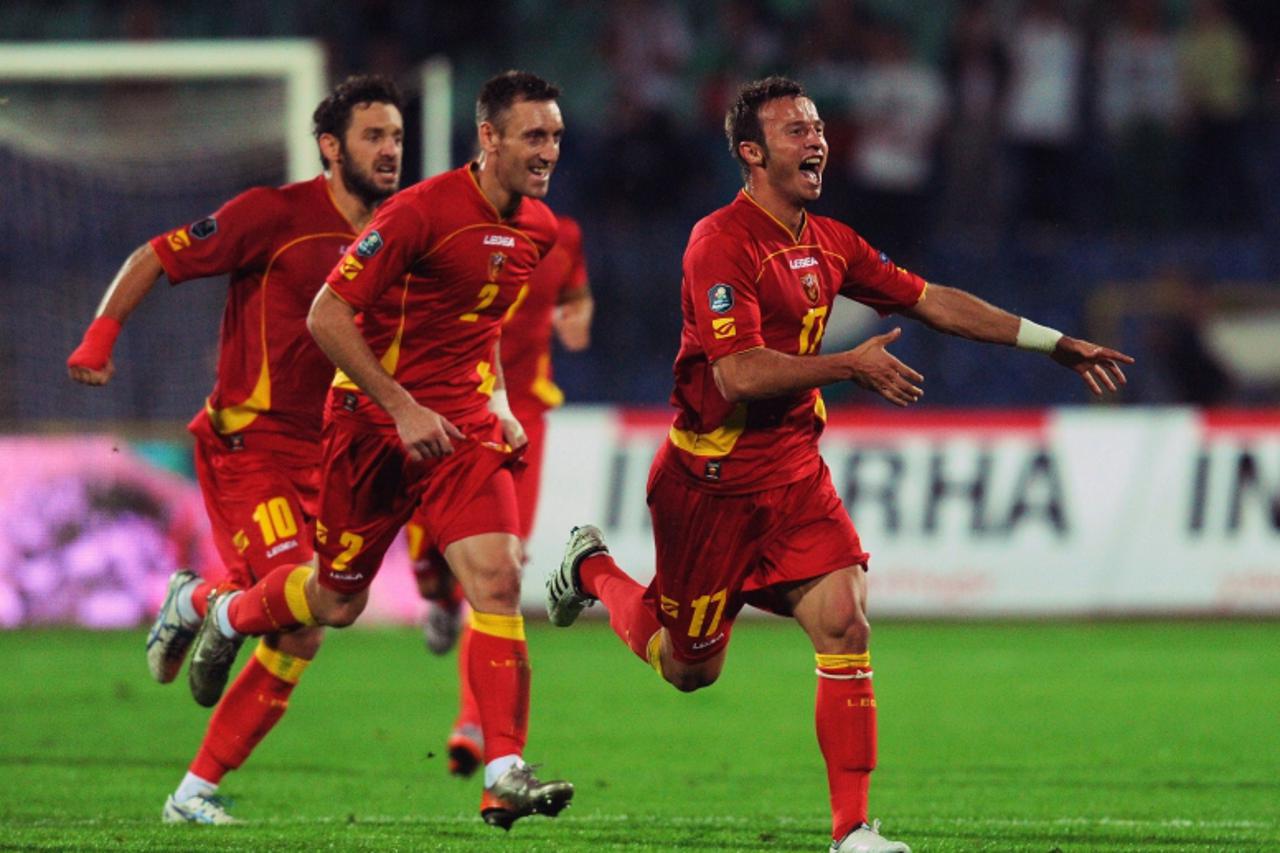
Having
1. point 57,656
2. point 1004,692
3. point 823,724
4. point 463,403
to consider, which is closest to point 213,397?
point 463,403

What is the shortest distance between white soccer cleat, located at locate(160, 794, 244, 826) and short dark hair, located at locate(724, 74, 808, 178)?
116 inches

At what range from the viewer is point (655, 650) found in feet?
22.9

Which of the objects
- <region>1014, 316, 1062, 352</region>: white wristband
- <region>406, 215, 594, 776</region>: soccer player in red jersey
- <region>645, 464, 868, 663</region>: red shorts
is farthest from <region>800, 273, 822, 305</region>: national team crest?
<region>406, 215, 594, 776</region>: soccer player in red jersey

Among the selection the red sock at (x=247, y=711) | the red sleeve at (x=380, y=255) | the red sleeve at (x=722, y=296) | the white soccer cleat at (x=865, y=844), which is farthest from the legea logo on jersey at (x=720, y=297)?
the red sock at (x=247, y=711)

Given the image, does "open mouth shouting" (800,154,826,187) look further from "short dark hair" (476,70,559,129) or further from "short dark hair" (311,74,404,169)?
"short dark hair" (311,74,404,169)

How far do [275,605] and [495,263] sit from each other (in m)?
1.46

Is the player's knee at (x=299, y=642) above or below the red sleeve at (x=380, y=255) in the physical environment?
below

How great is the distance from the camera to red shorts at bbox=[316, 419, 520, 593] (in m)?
6.58

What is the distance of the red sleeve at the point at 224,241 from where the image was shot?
7.40 m

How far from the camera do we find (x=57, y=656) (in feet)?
43.5

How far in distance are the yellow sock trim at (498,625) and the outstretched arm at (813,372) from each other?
1053mm

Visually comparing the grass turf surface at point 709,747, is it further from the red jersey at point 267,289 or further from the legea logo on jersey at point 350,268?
the legea logo on jersey at point 350,268

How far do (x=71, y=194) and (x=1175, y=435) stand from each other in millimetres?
7973

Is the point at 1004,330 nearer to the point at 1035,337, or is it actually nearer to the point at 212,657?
the point at 1035,337
